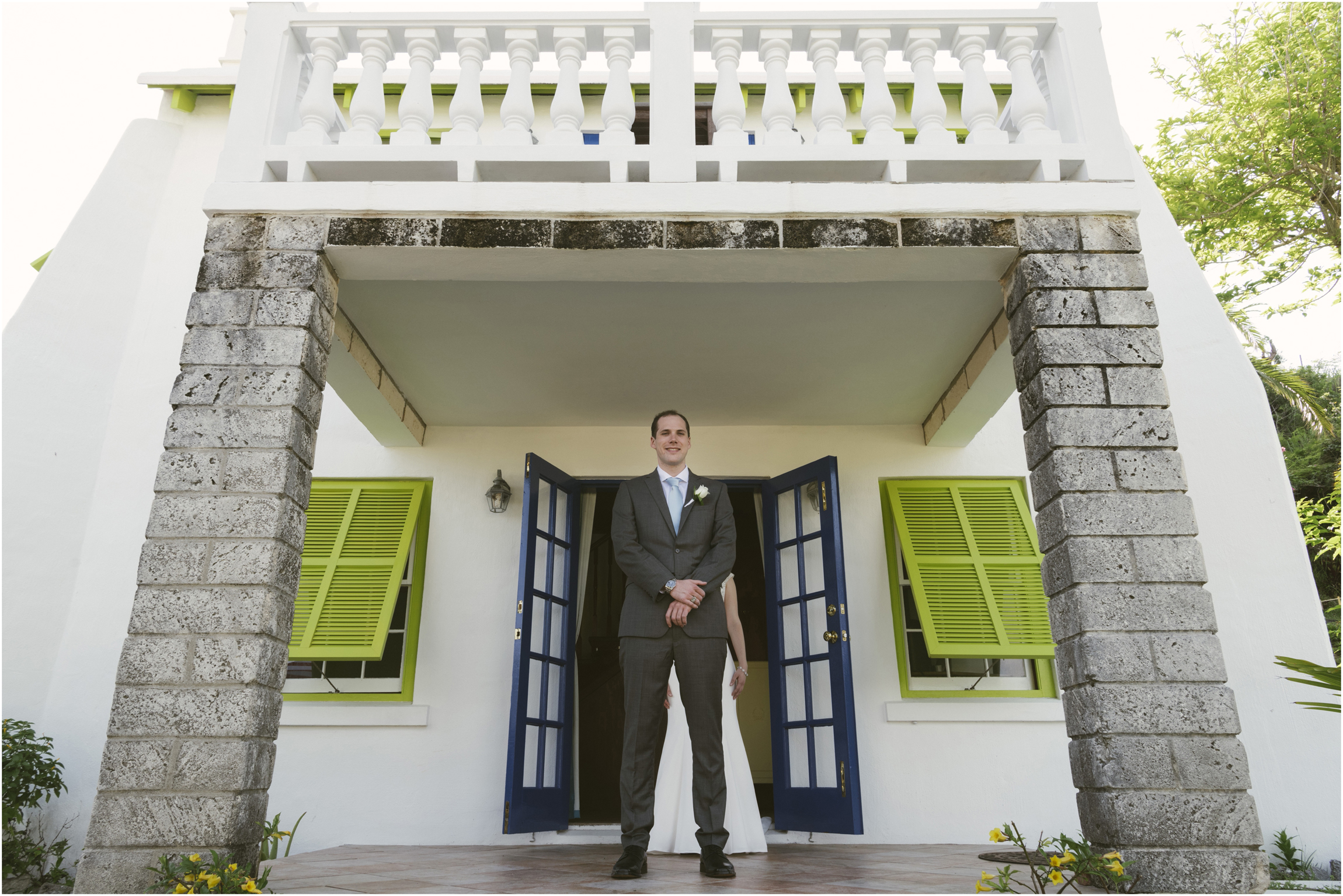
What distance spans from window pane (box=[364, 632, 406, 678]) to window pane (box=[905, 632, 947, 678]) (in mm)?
3365

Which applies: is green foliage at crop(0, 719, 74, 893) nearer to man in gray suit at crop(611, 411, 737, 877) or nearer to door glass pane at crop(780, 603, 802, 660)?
man in gray suit at crop(611, 411, 737, 877)

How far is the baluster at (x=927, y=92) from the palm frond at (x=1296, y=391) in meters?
6.89

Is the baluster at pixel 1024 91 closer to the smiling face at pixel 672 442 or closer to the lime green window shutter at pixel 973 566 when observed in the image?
the smiling face at pixel 672 442

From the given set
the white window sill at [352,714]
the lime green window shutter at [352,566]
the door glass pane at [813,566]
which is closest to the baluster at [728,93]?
the door glass pane at [813,566]

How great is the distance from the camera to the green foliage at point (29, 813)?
15.6ft

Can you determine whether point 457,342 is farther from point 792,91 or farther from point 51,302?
point 792,91

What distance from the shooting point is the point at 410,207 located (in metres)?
3.71

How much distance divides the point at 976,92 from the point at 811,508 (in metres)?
2.70

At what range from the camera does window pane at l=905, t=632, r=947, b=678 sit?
5.74m

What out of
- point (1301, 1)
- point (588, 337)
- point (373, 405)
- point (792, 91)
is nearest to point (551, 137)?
point (588, 337)

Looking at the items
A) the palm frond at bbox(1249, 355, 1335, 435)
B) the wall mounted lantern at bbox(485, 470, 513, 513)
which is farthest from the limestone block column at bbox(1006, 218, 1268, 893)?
the palm frond at bbox(1249, 355, 1335, 435)

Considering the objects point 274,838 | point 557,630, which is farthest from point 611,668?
point 274,838

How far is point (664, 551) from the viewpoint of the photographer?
385cm

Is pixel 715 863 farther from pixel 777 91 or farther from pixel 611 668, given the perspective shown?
pixel 611 668
